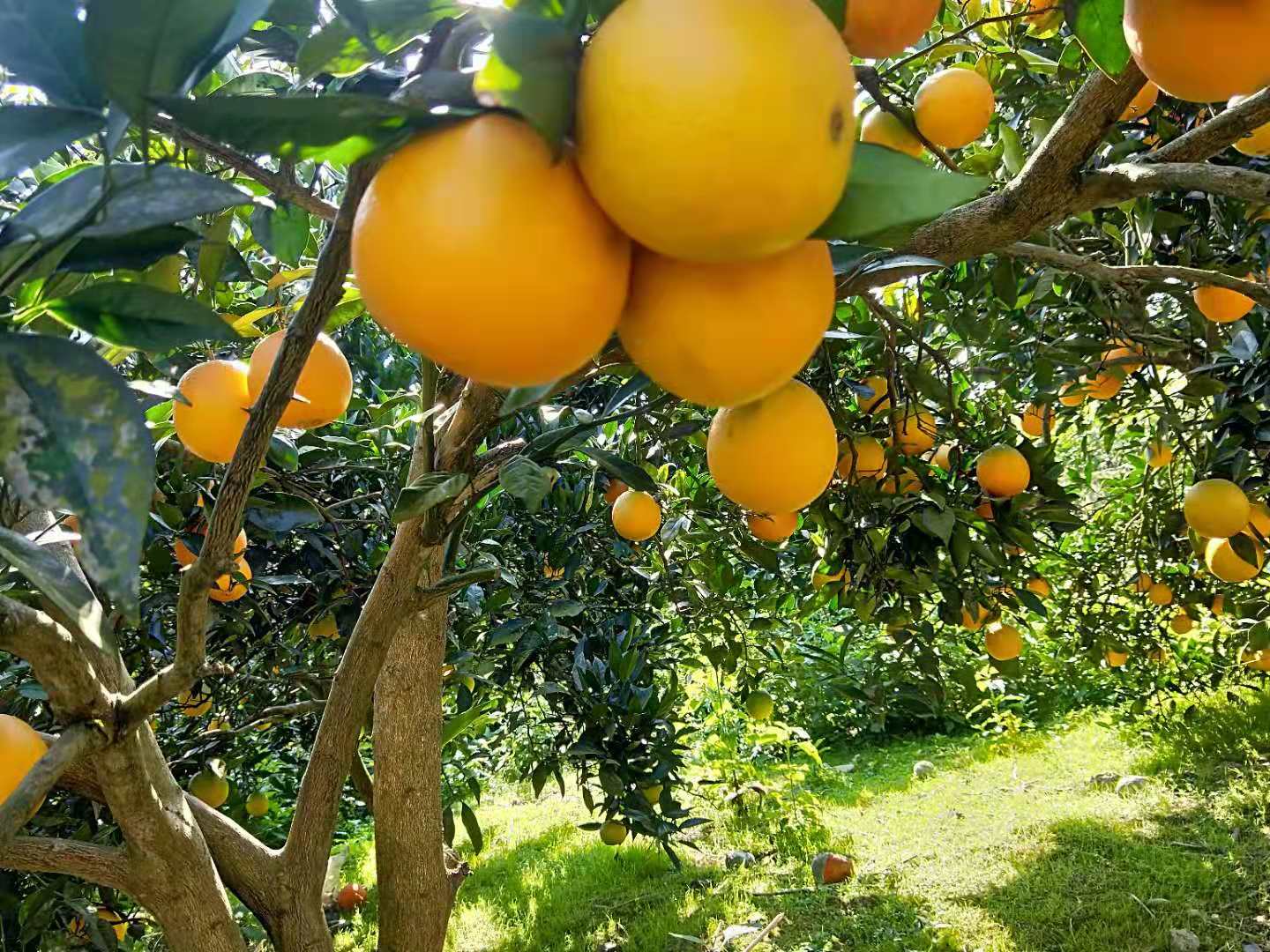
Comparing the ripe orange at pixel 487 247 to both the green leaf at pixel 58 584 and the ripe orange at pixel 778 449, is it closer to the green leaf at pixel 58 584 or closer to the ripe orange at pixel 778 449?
the green leaf at pixel 58 584

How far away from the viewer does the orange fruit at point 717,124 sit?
1.18ft

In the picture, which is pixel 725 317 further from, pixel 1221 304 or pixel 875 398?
pixel 1221 304

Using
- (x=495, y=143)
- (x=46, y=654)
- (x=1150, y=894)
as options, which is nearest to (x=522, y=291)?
(x=495, y=143)

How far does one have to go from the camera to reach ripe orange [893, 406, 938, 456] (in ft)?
6.35

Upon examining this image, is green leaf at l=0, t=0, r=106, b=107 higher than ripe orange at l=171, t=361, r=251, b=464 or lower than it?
higher

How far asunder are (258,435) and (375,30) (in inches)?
9.8

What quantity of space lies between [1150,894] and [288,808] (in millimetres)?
4525

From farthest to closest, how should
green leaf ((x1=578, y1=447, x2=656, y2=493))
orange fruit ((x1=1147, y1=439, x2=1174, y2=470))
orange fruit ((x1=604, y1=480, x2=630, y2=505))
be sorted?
orange fruit ((x1=604, y1=480, x2=630, y2=505)) → orange fruit ((x1=1147, y1=439, x2=1174, y2=470)) → green leaf ((x1=578, y1=447, x2=656, y2=493))

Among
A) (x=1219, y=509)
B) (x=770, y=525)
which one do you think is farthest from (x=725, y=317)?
(x=1219, y=509)

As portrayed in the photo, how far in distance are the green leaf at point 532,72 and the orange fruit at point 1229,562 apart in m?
2.51

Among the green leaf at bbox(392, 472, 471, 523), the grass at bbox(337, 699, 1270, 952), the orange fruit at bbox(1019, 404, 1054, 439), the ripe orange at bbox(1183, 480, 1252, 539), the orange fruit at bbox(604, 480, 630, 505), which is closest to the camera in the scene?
the green leaf at bbox(392, 472, 471, 523)

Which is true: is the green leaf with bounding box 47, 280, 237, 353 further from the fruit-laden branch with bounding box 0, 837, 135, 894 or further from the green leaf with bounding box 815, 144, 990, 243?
the fruit-laden branch with bounding box 0, 837, 135, 894

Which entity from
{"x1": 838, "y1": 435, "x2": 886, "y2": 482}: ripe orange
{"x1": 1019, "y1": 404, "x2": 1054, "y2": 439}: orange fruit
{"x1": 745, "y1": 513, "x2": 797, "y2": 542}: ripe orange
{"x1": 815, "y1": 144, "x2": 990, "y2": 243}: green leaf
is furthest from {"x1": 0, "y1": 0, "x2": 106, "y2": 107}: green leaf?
{"x1": 1019, "y1": 404, "x2": 1054, "y2": 439}: orange fruit

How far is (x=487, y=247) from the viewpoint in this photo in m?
0.40
